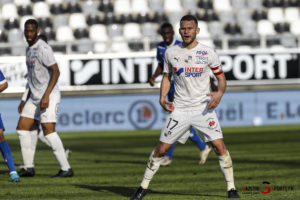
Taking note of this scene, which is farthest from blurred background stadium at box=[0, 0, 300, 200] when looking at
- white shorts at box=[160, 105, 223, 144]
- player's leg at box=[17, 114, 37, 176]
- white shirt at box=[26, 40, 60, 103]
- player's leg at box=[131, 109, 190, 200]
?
white shirt at box=[26, 40, 60, 103]

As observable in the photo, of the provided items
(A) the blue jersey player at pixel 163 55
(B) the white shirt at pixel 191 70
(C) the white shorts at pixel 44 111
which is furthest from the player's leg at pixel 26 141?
(B) the white shirt at pixel 191 70

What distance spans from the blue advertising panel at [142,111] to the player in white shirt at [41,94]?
11.0 m

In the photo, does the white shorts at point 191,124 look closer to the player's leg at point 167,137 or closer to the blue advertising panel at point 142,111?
the player's leg at point 167,137

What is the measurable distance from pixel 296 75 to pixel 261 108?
1.45 meters

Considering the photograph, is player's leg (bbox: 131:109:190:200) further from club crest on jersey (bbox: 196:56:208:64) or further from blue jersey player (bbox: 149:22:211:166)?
blue jersey player (bbox: 149:22:211:166)

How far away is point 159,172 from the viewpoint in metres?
11.0

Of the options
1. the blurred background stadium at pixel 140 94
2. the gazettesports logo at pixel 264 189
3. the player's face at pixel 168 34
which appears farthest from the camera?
the player's face at pixel 168 34

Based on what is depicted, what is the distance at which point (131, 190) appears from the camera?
892 centimetres

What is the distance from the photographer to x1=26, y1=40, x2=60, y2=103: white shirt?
10.1 meters

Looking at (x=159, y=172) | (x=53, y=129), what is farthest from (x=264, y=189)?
(x=53, y=129)

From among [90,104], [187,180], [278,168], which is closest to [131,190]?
[187,180]

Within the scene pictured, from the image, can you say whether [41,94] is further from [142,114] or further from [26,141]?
[142,114]

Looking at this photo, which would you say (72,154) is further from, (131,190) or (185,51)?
(185,51)

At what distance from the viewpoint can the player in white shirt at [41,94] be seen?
32.7 feet
